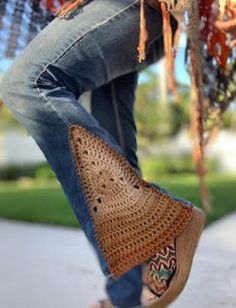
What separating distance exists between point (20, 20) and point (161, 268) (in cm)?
93

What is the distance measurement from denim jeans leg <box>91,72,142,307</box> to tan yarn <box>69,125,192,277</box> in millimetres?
449

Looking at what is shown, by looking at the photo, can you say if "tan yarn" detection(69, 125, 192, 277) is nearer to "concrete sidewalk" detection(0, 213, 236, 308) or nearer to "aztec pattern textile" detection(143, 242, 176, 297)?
"aztec pattern textile" detection(143, 242, 176, 297)

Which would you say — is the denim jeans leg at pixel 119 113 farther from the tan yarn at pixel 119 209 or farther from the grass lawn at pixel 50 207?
the grass lawn at pixel 50 207

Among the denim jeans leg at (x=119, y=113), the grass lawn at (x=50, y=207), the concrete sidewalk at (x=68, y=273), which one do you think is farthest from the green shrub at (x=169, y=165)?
the denim jeans leg at (x=119, y=113)

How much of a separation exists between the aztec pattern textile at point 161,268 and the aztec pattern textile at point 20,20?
79 centimetres

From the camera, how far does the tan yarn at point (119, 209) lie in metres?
→ 1.72

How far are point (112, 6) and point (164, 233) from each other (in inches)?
22.9

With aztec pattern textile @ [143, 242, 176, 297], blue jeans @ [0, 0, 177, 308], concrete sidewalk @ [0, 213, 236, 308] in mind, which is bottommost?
concrete sidewalk @ [0, 213, 236, 308]

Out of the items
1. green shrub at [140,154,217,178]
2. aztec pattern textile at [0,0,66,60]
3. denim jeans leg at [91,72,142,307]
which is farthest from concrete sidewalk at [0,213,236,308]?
green shrub at [140,154,217,178]

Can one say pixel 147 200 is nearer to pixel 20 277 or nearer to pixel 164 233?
pixel 164 233

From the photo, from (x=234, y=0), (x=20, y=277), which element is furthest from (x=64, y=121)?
(x=20, y=277)

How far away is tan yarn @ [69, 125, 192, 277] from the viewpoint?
1.72 m

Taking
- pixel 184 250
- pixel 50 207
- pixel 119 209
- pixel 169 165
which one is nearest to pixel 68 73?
pixel 119 209

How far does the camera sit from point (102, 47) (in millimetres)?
1749
